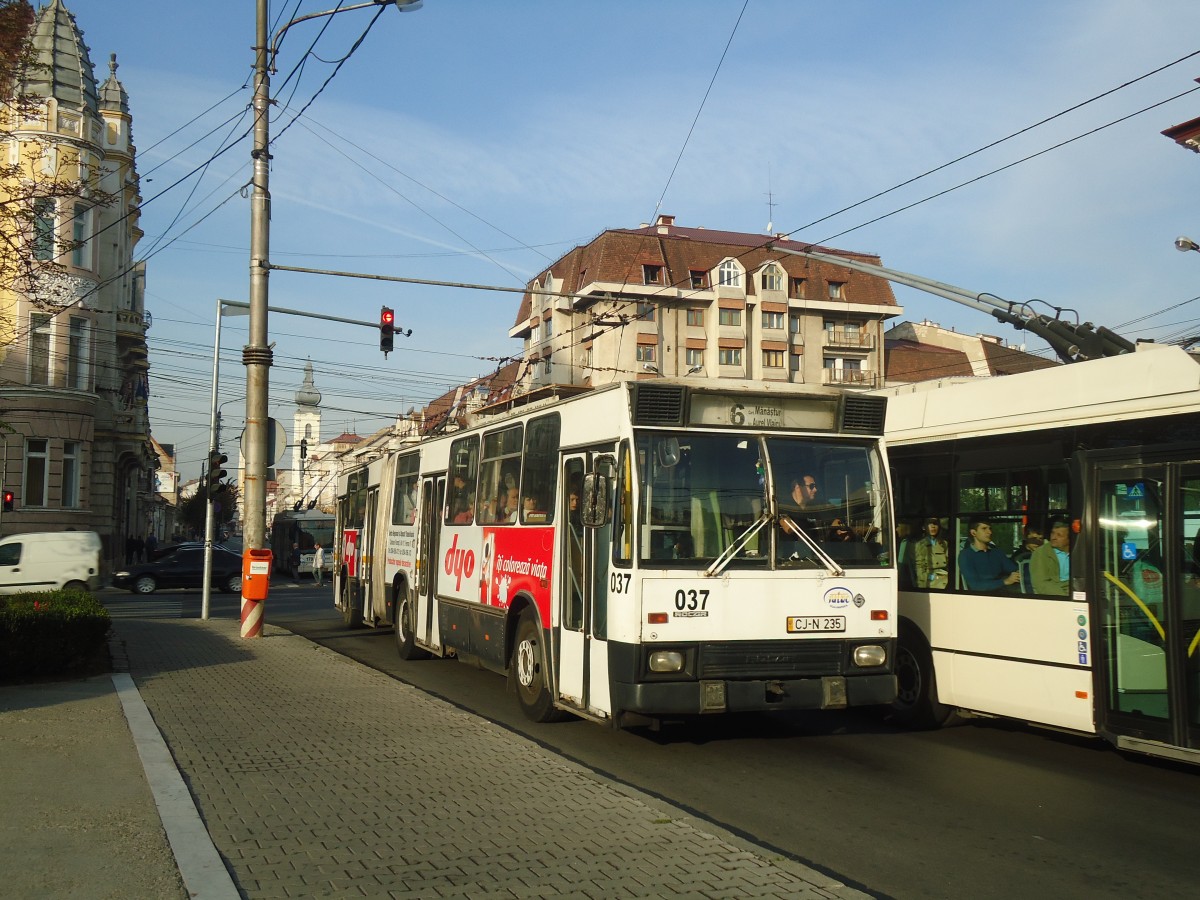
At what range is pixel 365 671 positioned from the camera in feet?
44.9

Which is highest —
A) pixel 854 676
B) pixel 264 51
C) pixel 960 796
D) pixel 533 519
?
pixel 264 51

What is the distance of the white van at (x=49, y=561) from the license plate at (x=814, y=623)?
23930 mm

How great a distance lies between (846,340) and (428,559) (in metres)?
57.5

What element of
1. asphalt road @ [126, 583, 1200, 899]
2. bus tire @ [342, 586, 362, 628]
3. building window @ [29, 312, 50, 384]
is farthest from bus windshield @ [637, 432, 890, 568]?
building window @ [29, 312, 50, 384]

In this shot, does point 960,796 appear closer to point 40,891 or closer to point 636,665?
point 636,665

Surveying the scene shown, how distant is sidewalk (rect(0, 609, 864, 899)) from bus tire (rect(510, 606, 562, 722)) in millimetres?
664

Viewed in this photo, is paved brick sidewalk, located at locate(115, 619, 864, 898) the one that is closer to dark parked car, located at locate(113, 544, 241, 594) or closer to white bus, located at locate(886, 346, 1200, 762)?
white bus, located at locate(886, 346, 1200, 762)

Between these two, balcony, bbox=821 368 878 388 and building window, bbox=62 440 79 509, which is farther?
balcony, bbox=821 368 878 388

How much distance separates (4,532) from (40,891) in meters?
37.1

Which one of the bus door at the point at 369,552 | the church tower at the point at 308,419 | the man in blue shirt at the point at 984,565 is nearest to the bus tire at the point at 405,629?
the bus door at the point at 369,552

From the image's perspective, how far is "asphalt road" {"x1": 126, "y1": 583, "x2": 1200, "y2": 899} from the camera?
5.93 metres

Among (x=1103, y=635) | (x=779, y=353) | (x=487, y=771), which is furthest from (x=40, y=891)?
(x=779, y=353)

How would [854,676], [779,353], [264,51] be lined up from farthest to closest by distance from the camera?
[779,353] → [264,51] → [854,676]

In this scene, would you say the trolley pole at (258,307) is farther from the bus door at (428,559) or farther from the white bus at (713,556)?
the white bus at (713,556)
